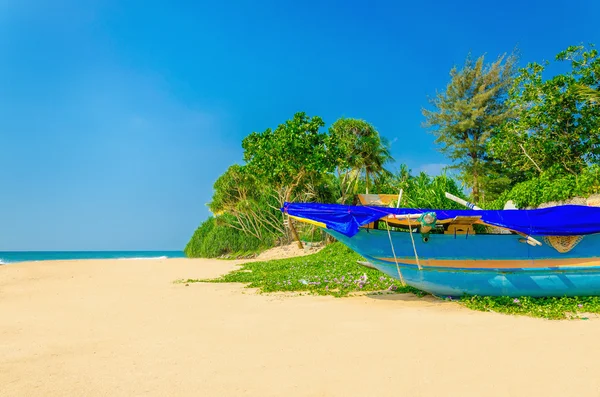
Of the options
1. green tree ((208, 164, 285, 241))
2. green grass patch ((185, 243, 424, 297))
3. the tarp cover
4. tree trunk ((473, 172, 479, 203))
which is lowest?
green grass patch ((185, 243, 424, 297))

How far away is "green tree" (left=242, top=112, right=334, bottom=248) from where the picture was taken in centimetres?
2084

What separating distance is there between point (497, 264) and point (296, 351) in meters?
4.24

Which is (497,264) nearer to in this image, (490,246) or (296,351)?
(490,246)

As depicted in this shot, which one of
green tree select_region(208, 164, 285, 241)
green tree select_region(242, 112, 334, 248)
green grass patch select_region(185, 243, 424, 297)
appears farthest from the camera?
green tree select_region(208, 164, 285, 241)

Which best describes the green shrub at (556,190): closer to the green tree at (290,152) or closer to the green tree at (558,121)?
the green tree at (558,121)

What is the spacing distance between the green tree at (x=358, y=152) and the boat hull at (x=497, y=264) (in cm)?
1798

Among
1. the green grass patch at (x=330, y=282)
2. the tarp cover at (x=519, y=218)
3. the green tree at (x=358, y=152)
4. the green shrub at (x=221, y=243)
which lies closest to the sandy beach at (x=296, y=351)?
the green grass patch at (x=330, y=282)

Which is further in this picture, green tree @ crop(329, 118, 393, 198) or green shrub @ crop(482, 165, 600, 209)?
green tree @ crop(329, 118, 393, 198)

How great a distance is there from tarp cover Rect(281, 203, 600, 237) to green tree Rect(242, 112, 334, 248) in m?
14.2

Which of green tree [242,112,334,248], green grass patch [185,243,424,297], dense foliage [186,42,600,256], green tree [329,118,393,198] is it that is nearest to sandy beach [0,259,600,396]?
green grass patch [185,243,424,297]

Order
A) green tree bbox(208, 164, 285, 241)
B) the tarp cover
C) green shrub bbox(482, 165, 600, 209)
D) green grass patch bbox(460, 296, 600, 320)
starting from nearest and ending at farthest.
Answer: green grass patch bbox(460, 296, 600, 320) < the tarp cover < green shrub bbox(482, 165, 600, 209) < green tree bbox(208, 164, 285, 241)

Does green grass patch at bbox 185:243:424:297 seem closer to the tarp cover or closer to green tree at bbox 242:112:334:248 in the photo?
the tarp cover

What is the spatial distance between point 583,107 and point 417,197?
402 inches

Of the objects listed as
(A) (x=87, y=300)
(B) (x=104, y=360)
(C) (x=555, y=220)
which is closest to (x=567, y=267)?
(C) (x=555, y=220)
